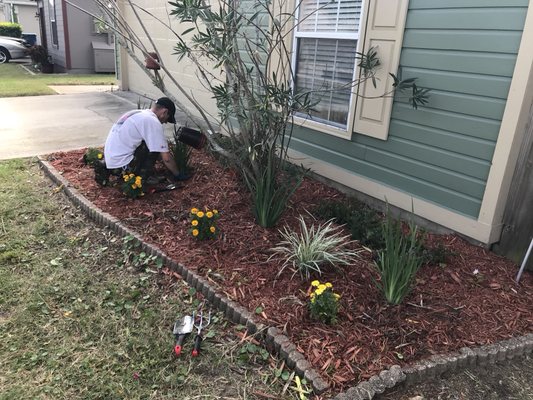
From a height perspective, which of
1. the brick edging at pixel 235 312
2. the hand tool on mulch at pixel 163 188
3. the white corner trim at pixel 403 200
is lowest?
the brick edging at pixel 235 312

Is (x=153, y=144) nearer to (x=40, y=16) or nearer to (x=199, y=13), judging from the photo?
(x=199, y=13)

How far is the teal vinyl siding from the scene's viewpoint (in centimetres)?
342

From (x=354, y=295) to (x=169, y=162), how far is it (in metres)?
2.54

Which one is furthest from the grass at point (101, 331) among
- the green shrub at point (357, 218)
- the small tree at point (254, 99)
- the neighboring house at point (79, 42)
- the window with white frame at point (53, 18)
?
the window with white frame at point (53, 18)

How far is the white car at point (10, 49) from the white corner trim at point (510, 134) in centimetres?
2124

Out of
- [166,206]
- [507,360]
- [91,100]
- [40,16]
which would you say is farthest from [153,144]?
[40,16]

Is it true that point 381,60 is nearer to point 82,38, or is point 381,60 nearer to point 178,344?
point 178,344

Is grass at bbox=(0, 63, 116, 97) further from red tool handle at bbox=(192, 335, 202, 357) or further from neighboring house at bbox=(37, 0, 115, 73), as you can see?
red tool handle at bbox=(192, 335, 202, 357)

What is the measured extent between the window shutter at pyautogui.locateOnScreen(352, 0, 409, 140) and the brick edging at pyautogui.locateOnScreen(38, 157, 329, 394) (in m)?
2.22

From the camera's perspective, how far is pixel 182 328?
9.48ft

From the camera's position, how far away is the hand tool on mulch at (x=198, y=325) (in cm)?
271

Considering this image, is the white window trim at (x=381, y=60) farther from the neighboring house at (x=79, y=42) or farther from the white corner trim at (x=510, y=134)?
the neighboring house at (x=79, y=42)

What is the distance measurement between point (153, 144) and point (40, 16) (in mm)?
18588

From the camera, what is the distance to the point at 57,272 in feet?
11.8
